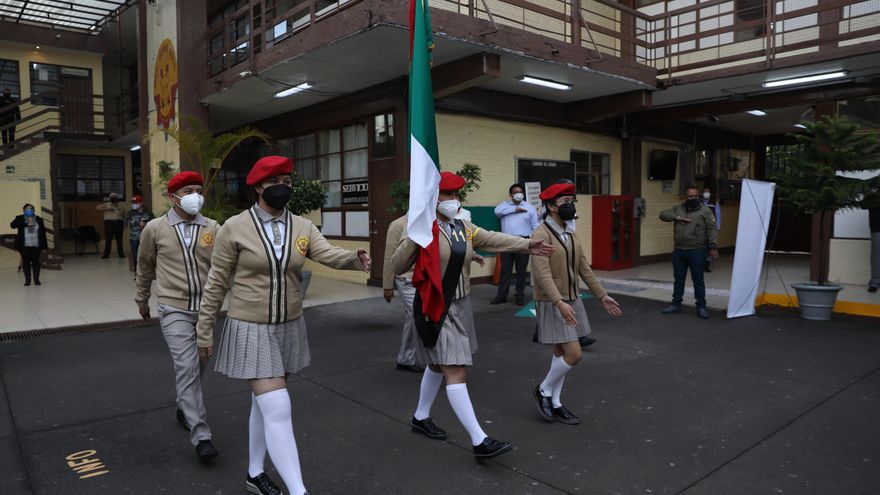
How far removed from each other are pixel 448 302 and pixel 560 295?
1.05 metres

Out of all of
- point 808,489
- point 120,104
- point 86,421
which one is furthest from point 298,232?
point 120,104

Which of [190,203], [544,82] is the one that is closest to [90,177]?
[544,82]

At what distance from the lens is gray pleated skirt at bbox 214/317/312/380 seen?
9.53 feet

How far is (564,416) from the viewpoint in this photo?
14.0 ft

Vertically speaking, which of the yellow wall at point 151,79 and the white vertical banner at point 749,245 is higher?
the yellow wall at point 151,79

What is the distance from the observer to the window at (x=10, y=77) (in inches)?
720

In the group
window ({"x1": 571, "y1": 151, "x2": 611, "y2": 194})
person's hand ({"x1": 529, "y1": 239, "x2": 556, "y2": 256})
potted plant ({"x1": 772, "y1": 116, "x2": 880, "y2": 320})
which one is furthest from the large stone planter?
person's hand ({"x1": 529, "y1": 239, "x2": 556, "y2": 256})

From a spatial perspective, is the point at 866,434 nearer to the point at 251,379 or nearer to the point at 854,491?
the point at 854,491

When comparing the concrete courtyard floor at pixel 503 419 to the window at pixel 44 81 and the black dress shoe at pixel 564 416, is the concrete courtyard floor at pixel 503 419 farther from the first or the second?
the window at pixel 44 81

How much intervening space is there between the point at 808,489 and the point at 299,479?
8.58 ft

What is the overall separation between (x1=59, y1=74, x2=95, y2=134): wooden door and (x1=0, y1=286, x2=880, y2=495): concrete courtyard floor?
14756 mm

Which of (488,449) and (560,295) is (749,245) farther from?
(488,449)

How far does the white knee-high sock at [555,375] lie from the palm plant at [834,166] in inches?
213

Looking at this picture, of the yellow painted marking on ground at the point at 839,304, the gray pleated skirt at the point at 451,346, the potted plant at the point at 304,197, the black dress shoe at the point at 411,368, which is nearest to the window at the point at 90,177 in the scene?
the potted plant at the point at 304,197
